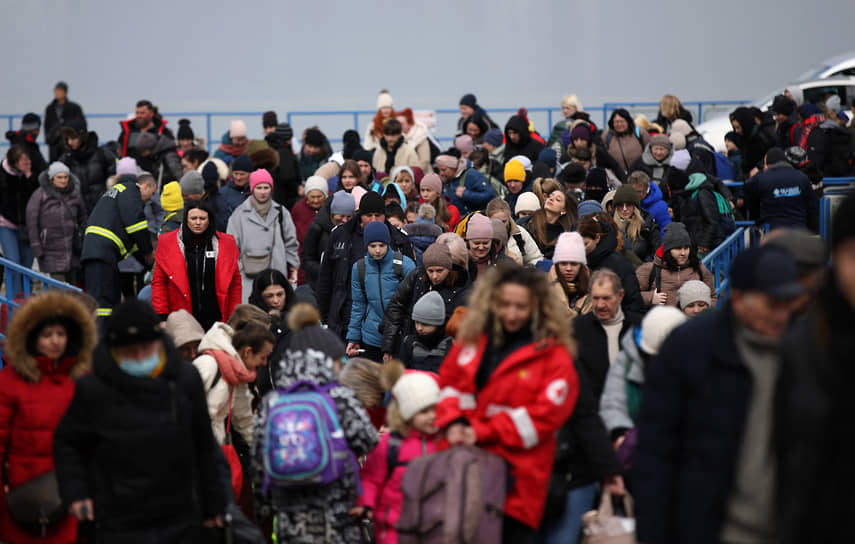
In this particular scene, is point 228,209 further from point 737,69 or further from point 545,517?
point 737,69

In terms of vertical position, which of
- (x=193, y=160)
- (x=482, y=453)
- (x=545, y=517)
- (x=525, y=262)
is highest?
(x=193, y=160)

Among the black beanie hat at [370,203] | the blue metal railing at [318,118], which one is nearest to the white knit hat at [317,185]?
the black beanie hat at [370,203]

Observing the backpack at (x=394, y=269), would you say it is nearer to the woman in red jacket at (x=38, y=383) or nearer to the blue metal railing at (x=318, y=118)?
the woman in red jacket at (x=38, y=383)

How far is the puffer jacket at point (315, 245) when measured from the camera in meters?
9.96

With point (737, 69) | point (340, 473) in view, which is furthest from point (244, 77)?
point (340, 473)

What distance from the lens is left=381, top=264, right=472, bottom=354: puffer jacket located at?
7.59m

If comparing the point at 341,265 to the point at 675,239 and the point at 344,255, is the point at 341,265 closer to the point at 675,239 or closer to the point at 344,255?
the point at 344,255

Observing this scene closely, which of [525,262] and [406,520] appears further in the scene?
[525,262]

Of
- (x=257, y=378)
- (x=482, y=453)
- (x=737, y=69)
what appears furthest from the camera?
(x=737, y=69)

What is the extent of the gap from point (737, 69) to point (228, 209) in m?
15.9

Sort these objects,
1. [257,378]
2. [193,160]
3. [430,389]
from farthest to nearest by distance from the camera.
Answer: [193,160]
[257,378]
[430,389]

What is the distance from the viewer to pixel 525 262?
30.0 feet

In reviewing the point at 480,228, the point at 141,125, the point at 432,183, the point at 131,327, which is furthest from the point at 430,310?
the point at 141,125

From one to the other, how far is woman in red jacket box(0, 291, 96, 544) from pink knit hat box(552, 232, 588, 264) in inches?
118
